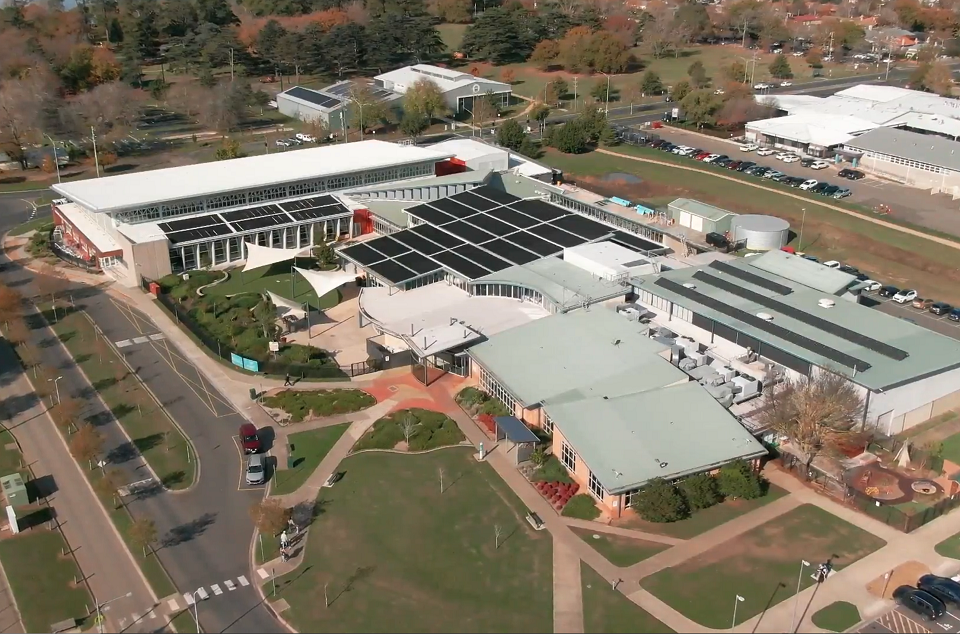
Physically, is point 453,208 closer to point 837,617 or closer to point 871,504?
point 871,504

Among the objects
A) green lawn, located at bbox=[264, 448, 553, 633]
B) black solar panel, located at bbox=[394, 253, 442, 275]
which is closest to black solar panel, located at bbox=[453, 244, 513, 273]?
black solar panel, located at bbox=[394, 253, 442, 275]

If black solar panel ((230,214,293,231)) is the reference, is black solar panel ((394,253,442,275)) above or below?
below

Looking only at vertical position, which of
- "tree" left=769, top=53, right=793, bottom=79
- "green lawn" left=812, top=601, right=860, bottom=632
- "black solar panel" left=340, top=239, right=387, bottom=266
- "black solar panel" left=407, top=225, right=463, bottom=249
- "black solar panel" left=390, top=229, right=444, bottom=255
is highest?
"tree" left=769, top=53, right=793, bottom=79

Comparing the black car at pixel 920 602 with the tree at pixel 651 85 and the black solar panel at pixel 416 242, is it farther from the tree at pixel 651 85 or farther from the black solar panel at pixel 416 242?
the tree at pixel 651 85

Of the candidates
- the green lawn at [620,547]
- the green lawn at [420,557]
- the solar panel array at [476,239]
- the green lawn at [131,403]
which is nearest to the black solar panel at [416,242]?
the solar panel array at [476,239]

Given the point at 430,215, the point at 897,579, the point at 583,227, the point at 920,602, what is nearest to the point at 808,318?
the point at 897,579

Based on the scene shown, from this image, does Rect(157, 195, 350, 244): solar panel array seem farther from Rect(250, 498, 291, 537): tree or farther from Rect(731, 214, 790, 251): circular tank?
Rect(250, 498, 291, 537): tree

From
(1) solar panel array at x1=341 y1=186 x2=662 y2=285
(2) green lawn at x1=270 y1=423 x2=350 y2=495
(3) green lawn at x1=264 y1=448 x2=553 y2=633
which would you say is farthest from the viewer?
(1) solar panel array at x1=341 y1=186 x2=662 y2=285
